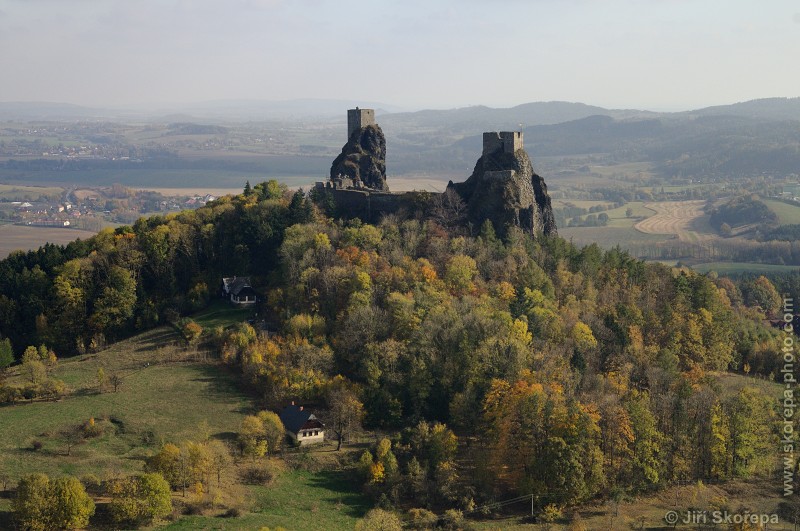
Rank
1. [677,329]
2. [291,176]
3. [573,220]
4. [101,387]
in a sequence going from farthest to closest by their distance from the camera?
[291,176] < [573,220] < [677,329] < [101,387]

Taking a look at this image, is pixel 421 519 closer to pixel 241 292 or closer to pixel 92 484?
pixel 92 484

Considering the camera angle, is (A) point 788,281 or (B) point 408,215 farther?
(A) point 788,281

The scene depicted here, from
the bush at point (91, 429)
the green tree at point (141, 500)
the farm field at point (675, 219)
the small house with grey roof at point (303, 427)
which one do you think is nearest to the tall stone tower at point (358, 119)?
the small house with grey roof at point (303, 427)

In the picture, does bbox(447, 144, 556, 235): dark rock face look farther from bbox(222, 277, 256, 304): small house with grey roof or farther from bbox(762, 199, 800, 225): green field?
bbox(762, 199, 800, 225): green field

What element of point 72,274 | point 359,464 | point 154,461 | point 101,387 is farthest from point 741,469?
point 72,274

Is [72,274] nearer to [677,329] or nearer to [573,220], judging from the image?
[677,329]

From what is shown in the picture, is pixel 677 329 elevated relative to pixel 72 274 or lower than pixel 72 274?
lower

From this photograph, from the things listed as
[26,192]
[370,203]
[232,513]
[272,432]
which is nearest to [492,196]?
[370,203]

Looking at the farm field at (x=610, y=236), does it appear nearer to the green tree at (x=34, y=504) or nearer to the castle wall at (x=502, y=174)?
the castle wall at (x=502, y=174)

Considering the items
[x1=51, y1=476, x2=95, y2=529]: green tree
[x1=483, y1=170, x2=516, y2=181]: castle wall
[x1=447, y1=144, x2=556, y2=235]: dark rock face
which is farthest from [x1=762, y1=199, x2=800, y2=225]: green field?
[x1=51, y1=476, x2=95, y2=529]: green tree
